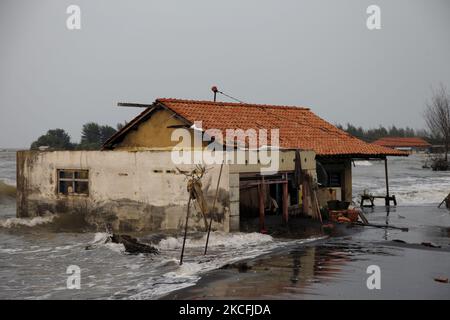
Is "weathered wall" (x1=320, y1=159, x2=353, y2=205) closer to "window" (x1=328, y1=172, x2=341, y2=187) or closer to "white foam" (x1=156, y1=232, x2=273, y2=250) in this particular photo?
"window" (x1=328, y1=172, x2=341, y2=187)

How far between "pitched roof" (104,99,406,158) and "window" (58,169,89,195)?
2336 mm

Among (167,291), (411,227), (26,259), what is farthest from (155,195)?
(411,227)

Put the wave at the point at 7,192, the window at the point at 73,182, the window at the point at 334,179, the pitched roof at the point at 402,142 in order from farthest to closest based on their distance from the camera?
the pitched roof at the point at 402,142, the wave at the point at 7,192, the window at the point at 334,179, the window at the point at 73,182

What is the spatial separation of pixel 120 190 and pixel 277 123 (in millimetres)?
7677

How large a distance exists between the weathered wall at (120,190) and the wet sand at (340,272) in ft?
11.1

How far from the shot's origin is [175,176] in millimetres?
15750

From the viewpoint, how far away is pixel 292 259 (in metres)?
11.8

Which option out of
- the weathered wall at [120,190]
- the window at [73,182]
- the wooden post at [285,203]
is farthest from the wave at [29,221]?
the wooden post at [285,203]

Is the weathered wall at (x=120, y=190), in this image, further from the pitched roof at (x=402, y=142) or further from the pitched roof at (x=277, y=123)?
the pitched roof at (x=402, y=142)

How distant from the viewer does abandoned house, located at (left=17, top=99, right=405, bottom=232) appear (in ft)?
51.0

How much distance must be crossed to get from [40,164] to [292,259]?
11.8m

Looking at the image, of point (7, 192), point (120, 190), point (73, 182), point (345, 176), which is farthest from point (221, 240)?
point (7, 192)

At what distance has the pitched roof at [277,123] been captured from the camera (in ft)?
62.4
